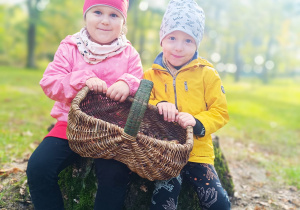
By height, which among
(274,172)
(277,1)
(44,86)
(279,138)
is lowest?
(279,138)

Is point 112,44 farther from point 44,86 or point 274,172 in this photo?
point 274,172

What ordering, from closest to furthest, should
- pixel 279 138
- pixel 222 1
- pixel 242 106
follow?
pixel 279 138, pixel 242 106, pixel 222 1

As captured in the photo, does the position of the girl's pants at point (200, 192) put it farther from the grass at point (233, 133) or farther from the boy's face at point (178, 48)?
the grass at point (233, 133)

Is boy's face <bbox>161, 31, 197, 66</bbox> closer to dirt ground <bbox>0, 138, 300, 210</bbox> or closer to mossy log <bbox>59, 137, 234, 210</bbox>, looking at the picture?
mossy log <bbox>59, 137, 234, 210</bbox>

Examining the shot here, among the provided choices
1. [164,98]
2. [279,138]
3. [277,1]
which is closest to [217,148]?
[164,98]

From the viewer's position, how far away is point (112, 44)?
2521 millimetres

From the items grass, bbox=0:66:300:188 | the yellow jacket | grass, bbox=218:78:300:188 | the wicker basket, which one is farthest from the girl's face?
grass, bbox=218:78:300:188

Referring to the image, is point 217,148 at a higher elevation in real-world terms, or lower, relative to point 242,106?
higher

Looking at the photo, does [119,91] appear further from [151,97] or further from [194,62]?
[194,62]

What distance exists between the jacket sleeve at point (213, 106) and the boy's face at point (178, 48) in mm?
227

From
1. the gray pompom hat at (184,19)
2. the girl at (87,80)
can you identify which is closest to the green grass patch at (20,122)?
the girl at (87,80)

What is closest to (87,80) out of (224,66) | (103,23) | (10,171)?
(103,23)

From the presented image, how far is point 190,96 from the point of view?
2494 millimetres

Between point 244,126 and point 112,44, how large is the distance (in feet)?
20.4
